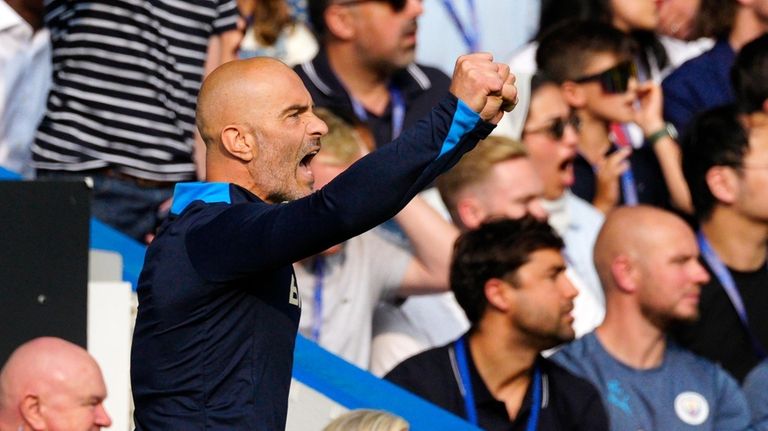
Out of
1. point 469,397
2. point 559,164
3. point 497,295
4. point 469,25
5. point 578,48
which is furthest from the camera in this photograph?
point 469,25

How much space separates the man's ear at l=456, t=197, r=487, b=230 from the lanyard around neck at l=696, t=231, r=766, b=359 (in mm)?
975

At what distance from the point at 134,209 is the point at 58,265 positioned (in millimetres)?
862

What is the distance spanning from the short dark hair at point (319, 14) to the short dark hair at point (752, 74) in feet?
6.19

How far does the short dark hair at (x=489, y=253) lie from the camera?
5.77 meters

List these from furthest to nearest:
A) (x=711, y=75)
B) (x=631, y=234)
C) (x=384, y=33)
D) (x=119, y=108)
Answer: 1. (x=711, y=75)
2. (x=384, y=33)
3. (x=631, y=234)
4. (x=119, y=108)

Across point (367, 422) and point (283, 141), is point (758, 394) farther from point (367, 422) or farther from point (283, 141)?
point (283, 141)

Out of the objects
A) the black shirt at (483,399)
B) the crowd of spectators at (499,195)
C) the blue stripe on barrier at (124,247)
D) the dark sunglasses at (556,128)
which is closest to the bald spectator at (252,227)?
the crowd of spectators at (499,195)

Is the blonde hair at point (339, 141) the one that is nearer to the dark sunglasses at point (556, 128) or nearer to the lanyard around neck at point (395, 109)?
the lanyard around neck at point (395, 109)

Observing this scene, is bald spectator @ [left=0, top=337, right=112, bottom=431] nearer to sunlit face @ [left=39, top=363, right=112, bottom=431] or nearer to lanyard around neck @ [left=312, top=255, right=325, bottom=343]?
Result: sunlit face @ [left=39, top=363, right=112, bottom=431]

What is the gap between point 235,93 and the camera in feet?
11.8

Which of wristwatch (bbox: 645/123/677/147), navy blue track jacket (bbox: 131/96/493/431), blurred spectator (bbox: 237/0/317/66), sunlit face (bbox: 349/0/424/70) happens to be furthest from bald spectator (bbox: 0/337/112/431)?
wristwatch (bbox: 645/123/677/147)

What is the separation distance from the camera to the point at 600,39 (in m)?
7.41

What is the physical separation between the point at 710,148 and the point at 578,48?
2.99ft

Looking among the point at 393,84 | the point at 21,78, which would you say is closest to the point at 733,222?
the point at 393,84
